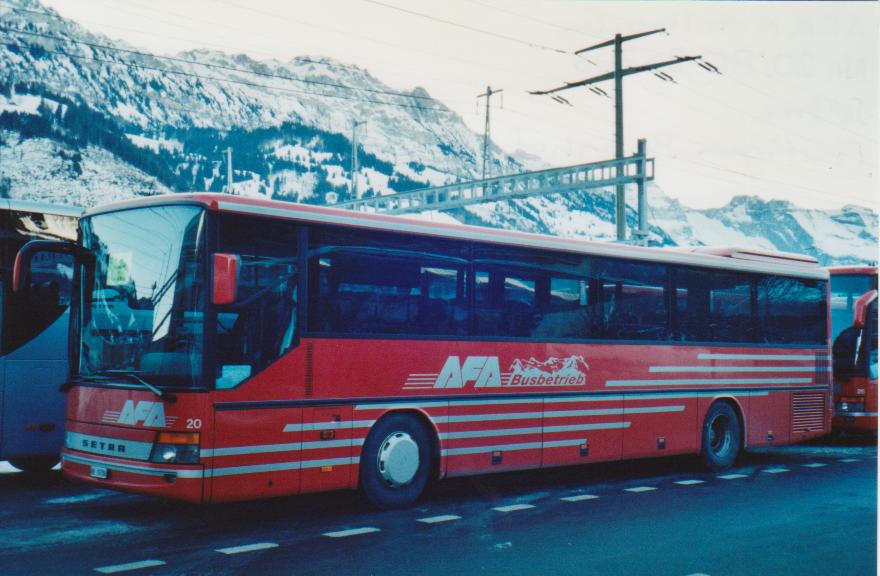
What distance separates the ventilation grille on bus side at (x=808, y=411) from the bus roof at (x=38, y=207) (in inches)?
393

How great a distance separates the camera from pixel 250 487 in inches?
329

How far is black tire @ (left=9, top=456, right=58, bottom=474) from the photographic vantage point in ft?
37.7

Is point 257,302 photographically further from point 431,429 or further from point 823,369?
point 823,369

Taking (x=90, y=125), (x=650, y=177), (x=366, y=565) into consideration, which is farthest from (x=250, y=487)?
(x=90, y=125)

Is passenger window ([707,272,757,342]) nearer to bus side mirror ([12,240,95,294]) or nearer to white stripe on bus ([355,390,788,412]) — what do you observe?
white stripe on bus ([355,390,788,412])

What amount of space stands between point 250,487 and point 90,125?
453 ft

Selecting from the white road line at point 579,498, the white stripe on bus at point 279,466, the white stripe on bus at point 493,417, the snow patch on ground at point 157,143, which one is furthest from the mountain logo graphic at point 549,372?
the snow patch on ground at point 157,143

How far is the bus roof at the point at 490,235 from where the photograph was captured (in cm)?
853

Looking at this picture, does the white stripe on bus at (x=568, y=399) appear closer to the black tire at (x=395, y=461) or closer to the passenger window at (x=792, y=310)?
the black tire at (x=395, y=461)

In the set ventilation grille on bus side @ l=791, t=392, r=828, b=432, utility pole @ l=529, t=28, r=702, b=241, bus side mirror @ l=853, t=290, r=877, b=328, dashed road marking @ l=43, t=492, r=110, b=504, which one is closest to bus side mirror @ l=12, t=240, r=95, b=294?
dashed road marking @ l=43, t=492, r=110, b=504

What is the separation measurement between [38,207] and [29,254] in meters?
2.70

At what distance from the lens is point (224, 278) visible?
25.8ft

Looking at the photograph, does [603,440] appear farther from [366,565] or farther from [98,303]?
[98,303]

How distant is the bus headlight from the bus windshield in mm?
412
